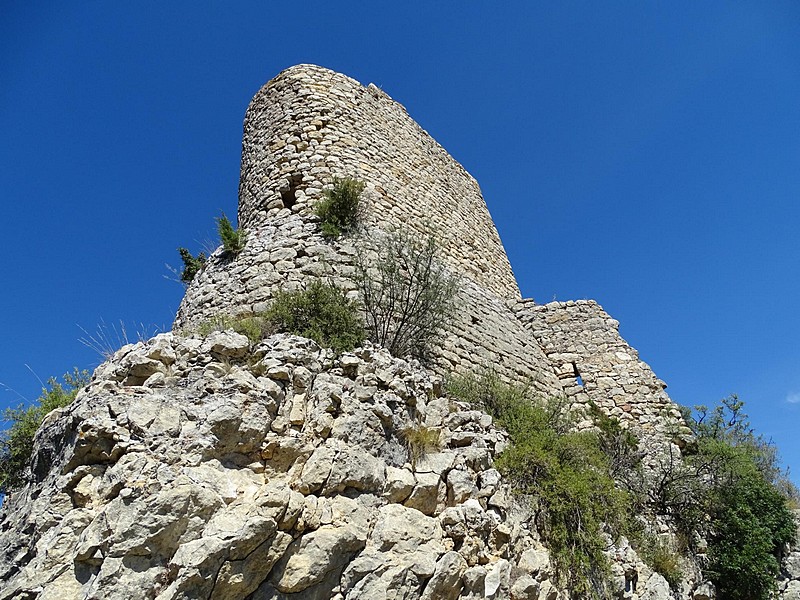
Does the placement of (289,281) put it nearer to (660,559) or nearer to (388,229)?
(388,229)

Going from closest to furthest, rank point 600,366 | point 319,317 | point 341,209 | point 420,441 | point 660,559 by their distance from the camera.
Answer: point 420,441, point 319,317, point 660,559, point 341,209, point 600,366

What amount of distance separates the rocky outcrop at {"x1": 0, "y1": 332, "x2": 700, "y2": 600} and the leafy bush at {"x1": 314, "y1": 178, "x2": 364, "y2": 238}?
2566 millimetres

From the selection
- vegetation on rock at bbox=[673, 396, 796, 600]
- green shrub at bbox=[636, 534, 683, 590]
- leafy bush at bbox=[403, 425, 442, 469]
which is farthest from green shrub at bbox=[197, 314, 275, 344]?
vegetation on rock at bbox=[673, 396, 796, 600]

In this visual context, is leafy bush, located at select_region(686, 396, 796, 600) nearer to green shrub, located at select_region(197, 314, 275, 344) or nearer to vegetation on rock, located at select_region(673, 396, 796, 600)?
vegetation on rock, located at select_region(673, 396, 796, 600)

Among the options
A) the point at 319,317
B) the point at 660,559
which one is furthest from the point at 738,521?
the point at 319,317

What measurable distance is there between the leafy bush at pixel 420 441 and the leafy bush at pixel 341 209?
10.1 feet

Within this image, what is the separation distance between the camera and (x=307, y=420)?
13.3 ft

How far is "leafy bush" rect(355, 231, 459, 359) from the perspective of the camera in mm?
5738

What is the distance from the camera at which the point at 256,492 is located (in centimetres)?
342

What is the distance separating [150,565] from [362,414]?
5.97 feet

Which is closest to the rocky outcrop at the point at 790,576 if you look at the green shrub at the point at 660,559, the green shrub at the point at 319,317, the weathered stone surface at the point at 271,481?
the weathered stone surface at the point at 271,481

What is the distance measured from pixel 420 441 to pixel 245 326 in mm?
2010

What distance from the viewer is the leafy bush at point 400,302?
5.74m

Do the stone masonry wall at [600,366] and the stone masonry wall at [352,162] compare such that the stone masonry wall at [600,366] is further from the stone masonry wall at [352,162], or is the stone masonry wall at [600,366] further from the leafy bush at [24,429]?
the leafy bush at [24,429]
